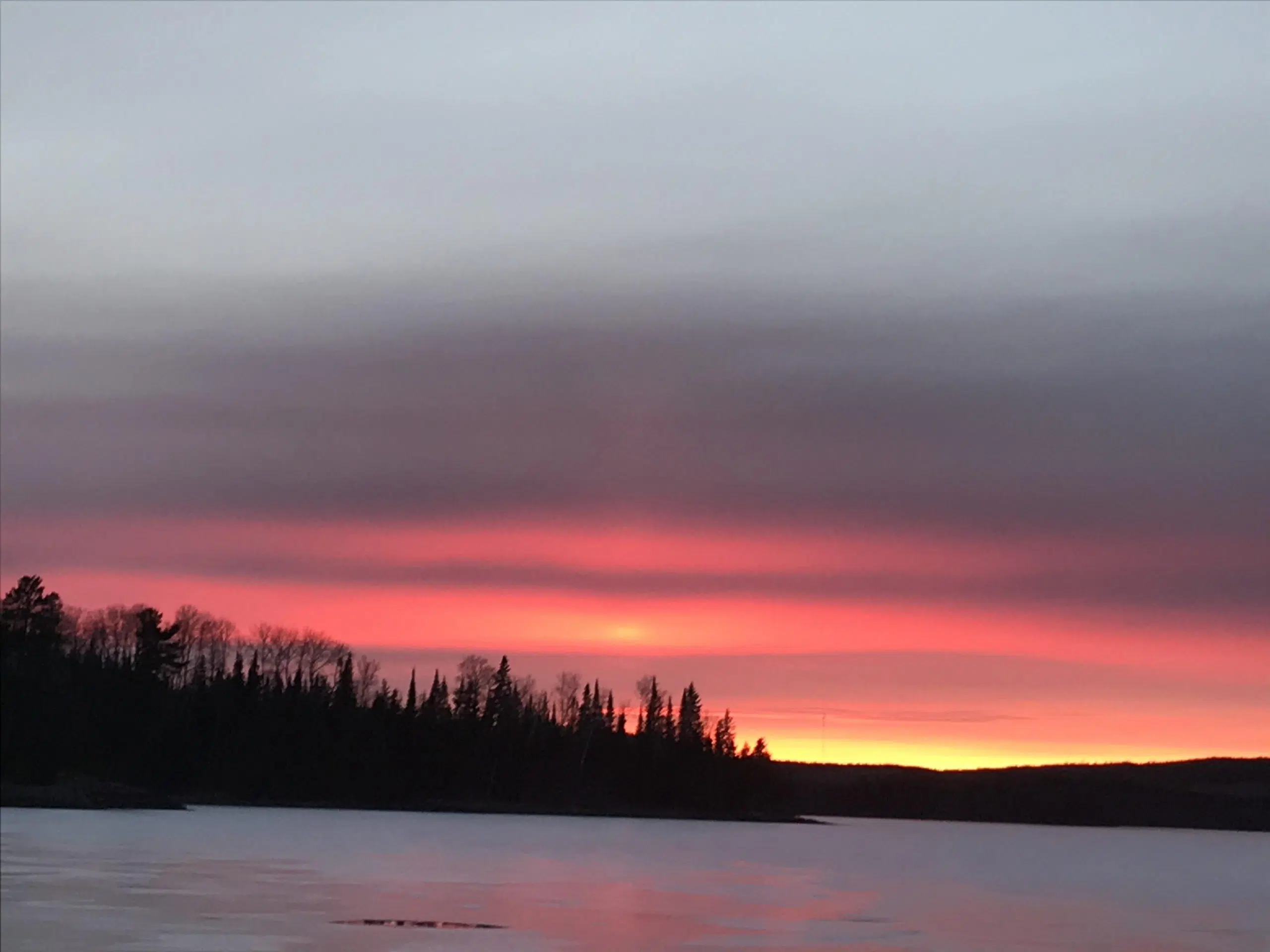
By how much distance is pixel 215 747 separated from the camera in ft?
326

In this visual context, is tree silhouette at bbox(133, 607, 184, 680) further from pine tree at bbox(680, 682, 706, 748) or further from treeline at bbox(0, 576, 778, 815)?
pine tree at bbox(680, 682, 706, 748)

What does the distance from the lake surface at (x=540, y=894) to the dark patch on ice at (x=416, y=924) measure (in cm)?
41

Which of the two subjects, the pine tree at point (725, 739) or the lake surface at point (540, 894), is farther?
the pine tree at point (725, 739)

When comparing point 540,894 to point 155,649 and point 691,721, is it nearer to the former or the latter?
point 155,649

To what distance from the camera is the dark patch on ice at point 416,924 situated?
30.5 meters

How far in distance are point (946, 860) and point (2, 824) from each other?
4920 cm

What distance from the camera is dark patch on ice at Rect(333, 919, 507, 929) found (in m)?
30.5

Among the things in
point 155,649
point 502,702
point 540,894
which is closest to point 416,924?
point 540,894

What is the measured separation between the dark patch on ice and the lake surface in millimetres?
415

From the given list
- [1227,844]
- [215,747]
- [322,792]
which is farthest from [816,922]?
[1227,844]

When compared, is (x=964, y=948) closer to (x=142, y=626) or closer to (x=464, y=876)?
(x=464, y=876)

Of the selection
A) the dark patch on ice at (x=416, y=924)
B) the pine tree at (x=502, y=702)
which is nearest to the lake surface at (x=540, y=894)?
the dark patch on ice at (x=416, y=924)

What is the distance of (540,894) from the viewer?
40562mm

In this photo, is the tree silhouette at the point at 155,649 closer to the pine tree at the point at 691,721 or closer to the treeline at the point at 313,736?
the treeline at the point at 313,736
